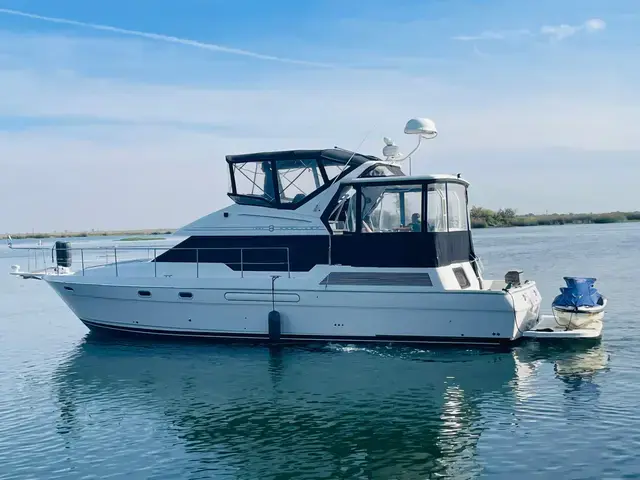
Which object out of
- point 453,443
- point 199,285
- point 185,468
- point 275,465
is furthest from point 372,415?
point 199,285

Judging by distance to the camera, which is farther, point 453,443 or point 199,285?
point 199,285

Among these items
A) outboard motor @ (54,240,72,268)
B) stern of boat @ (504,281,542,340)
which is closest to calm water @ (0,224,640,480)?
stern of boat @ (504,281,542,340)

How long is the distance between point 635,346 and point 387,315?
516 centimetres

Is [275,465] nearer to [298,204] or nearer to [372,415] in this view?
[372,415]

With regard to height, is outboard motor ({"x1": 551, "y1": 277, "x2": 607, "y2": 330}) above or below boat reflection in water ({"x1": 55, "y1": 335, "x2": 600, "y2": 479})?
above

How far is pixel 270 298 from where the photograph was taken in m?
13.7

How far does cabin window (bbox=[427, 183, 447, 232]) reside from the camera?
13.2 metres

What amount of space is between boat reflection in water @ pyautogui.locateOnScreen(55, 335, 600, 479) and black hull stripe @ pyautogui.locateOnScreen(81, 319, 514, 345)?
22 centimetres

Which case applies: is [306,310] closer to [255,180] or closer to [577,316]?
[255,180]

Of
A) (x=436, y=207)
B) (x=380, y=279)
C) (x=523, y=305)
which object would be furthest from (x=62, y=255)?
(x=523, y=305)

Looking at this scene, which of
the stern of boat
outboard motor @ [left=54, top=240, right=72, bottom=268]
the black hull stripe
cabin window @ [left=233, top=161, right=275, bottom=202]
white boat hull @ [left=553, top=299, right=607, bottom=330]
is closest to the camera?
the stern of boat

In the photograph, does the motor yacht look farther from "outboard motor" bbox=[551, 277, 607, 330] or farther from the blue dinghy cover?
the blue dinghy cover

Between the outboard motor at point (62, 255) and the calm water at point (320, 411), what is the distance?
2.21 meters

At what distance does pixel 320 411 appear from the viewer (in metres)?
9.76
